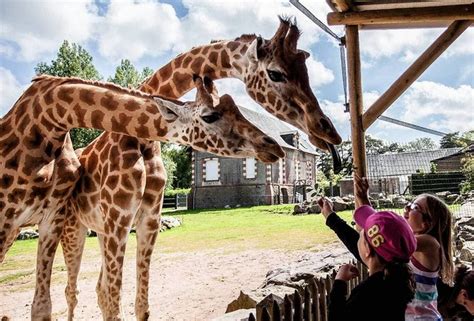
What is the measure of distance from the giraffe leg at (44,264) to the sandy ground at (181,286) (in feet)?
8.07

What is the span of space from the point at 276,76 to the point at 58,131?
1.60 meters

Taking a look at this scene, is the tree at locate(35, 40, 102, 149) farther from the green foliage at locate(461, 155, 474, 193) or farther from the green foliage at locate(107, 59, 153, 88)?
the green foliage at locate(461, 155, 474, 193)

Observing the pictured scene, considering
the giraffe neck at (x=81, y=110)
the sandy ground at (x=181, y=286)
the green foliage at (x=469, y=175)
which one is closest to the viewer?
the giraffe neck at (x=81, y=110)

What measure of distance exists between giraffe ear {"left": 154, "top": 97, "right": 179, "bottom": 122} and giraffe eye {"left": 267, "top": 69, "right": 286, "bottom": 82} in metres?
0.58

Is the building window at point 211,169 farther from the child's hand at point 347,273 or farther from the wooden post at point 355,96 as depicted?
the child's hand at point 347,273

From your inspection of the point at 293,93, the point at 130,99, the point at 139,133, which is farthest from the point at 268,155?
the point at 130,99

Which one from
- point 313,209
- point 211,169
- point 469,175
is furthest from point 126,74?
point 469,175

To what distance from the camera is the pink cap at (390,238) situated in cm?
195

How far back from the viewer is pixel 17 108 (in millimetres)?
2900

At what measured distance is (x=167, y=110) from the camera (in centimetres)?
233

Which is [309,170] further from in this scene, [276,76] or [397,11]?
[276,76]

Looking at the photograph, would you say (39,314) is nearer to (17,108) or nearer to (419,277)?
(17,108)

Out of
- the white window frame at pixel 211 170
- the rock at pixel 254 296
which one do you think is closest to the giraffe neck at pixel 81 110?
the rock at pixel 254 296

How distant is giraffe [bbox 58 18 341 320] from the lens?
220 cm
